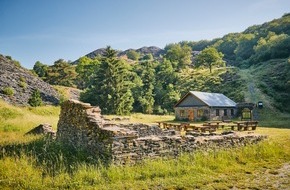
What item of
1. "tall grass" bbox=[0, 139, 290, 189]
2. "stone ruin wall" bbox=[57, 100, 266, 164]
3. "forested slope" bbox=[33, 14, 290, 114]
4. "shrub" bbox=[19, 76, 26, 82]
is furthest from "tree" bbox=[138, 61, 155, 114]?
"tall grass" bbox=[0, 139, 290, 189]

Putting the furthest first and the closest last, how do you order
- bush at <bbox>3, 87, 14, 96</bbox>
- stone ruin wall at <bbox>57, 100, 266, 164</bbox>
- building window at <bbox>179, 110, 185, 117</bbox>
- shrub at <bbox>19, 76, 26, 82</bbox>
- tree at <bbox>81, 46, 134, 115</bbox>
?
tree at <bbox>81, 46, 134, 115</bbox>
building window at <bbox>179, 110, 185, 117</bbox>
shrub at <bbox>19, 76, 26, 82</bbox>
bush at <bbox>3, 87, 14, 96</bbox>
stone ruin wall at <bbox>57, 100, 266, 164</bbox>

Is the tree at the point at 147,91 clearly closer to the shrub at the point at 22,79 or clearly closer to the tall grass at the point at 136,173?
the shrub at the point at 22,79

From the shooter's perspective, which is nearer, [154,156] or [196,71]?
[154,156]

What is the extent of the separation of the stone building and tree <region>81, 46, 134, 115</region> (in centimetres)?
1221

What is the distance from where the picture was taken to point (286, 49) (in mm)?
92688

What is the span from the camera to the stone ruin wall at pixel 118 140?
32.1 feet

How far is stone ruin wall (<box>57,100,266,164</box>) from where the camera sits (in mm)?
9773

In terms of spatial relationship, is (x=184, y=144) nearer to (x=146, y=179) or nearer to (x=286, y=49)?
(x=146, y=179)

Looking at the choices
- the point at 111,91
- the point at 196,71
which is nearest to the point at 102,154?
the point at 111,91

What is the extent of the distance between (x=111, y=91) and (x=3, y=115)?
30.9m

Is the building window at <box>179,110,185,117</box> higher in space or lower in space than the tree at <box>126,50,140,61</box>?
lower

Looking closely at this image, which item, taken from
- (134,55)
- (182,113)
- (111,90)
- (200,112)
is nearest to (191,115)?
(200,112)

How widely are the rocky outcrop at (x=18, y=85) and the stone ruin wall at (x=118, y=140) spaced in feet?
84.0

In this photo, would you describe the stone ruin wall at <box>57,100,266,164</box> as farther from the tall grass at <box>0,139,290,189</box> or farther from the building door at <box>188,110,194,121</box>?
the building door at <box>188,110,194,121</box>
